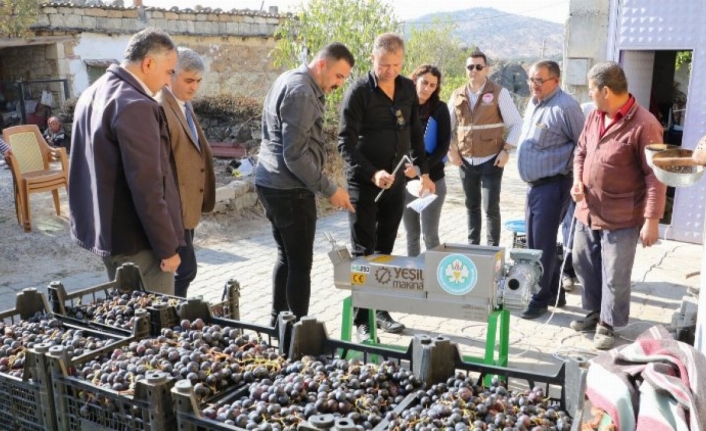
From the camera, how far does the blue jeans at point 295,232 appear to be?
3.90 metres

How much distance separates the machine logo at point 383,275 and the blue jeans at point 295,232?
0.62 meters

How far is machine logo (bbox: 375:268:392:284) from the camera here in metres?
3.49

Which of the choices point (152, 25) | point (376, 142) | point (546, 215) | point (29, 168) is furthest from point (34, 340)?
point (152, 25)

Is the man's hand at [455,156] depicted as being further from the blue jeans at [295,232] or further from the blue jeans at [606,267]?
the blue jeans at [295,232]

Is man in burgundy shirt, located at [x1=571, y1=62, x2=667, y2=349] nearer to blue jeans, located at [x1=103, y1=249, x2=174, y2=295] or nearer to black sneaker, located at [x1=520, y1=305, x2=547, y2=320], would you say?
black sneaker, located at [x1=520, y1=305, x2=547, y2=320]

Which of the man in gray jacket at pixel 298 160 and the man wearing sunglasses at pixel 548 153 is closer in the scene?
the man in gray jacket at pixel 298 160

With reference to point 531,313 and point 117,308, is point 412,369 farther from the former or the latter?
point 531,313

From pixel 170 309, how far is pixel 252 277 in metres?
3.95

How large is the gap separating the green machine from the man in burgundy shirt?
3.35 feet

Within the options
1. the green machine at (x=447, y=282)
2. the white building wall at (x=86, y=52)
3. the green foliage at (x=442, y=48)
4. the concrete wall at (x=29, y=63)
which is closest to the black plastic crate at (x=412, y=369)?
the green machine at (x=447, y=282)

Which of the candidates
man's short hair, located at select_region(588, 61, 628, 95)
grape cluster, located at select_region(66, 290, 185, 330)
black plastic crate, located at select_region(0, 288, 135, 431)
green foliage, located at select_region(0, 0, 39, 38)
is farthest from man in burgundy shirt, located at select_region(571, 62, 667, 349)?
green foliage, located at select_region(0, 0, 39, 38)

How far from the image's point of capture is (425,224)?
5.79m

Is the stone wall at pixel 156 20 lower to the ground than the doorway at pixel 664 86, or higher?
higher

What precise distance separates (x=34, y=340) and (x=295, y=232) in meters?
1.72
